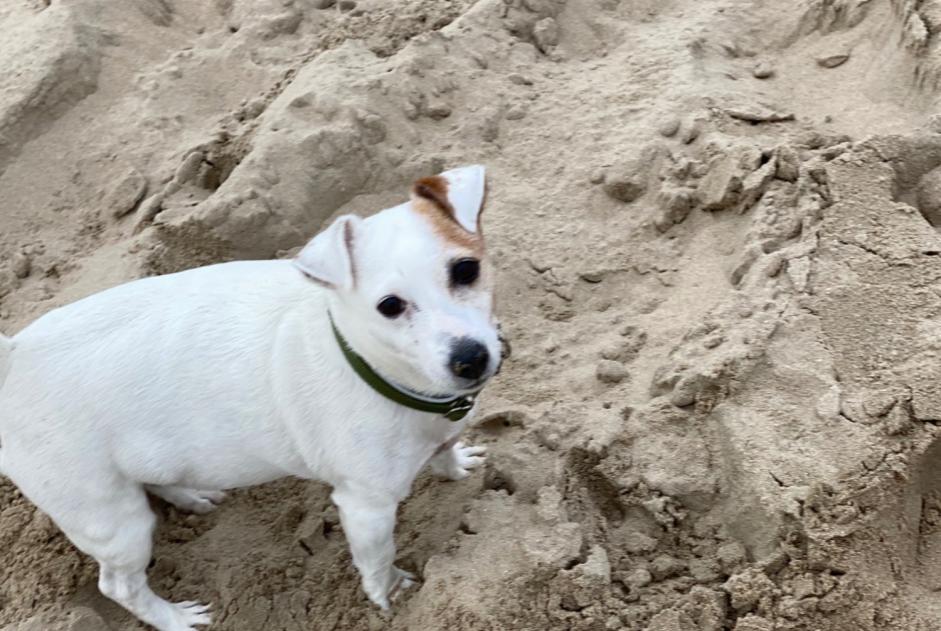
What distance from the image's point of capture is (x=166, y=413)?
95.3 inches

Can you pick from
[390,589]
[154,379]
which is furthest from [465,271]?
[390,589]

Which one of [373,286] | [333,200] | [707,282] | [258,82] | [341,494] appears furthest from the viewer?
[258,82]

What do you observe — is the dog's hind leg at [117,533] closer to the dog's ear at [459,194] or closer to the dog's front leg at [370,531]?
the dog's front leg at [370,531]

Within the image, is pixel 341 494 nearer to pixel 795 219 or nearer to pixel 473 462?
pixel 473 462

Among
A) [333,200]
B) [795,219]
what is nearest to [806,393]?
[795,219]

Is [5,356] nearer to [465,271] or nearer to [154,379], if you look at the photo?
[154,379]

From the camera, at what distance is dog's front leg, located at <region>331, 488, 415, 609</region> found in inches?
98.4

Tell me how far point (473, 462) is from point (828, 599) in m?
1.24

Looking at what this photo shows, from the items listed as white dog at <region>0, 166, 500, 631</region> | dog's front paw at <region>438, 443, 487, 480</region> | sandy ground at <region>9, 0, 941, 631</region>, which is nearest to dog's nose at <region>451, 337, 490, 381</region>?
white dog at <region>0, 166, 500, 631</region>

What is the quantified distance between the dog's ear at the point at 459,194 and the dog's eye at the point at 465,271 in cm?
11

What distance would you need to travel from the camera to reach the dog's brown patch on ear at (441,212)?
85.8 inches

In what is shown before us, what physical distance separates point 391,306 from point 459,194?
401 millimetres

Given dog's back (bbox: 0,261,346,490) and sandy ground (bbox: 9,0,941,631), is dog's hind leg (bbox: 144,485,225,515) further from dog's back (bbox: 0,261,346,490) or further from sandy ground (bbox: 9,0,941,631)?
dog's back (bbox: 0,261,346,490)

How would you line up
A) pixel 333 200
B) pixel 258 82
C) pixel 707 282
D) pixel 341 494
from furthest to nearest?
pixel 258 82
pixel 333 200
pixel 707 282
pixel 341 494
